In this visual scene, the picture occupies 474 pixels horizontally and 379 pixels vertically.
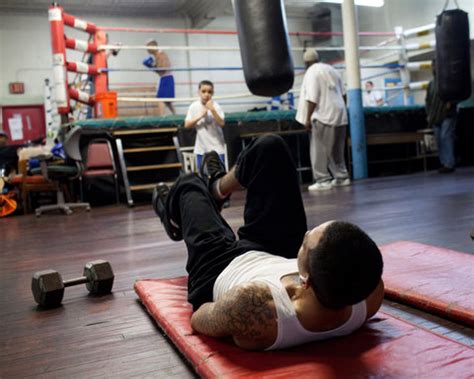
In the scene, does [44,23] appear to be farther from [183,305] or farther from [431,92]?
[183,305]

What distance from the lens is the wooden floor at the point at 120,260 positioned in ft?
4.59

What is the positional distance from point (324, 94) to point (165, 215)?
13.1 ft

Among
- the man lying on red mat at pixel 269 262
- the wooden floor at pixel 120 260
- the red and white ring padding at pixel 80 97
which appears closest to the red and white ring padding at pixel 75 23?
the red and white ring padding at pixel 80 97

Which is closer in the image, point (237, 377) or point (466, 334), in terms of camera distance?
point (237, 377)

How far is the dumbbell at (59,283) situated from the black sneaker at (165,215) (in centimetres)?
34

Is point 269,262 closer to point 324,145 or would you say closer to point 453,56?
point 453,56

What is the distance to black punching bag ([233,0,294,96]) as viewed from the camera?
9.03ft

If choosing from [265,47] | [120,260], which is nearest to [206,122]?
[265,47]

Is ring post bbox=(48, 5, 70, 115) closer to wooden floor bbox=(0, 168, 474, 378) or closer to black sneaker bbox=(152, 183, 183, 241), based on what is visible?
wooden floor bbox=(0, 168, 474, 378)

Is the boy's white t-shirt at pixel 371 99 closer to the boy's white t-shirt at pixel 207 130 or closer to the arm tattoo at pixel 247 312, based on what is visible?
the boy's white t-shirt at pixel 207 130

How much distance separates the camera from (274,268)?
1.35 metres

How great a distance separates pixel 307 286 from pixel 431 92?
233 inches

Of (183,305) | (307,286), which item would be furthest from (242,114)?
(307,286)

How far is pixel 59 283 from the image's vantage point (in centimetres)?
195
